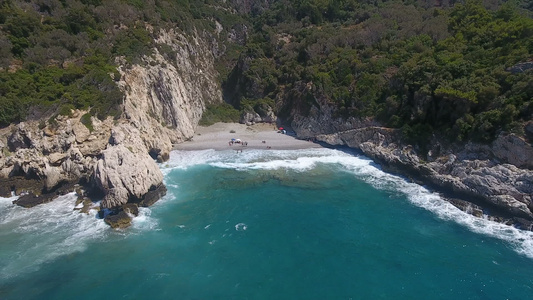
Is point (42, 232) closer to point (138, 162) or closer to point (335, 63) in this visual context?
point (138, 162)

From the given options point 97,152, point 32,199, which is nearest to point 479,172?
point 97,152

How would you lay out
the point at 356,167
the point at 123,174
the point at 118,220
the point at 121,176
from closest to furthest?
the point at 118,220
the point at 121,176
the point at 123,174
the point at 356,167

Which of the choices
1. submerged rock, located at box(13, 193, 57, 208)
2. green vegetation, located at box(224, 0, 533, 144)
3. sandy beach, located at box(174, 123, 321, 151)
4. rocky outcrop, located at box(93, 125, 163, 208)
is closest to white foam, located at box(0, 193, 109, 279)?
submerged rock, located at box(13, 193, 57, 208)

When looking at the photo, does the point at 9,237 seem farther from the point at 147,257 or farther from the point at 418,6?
the point at 418,6

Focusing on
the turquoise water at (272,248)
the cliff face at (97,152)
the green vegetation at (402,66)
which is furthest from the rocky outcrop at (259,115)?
the turquoise water at (272,248)

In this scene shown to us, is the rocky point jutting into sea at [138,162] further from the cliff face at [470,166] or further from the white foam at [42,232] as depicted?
the white foam at [42,232]

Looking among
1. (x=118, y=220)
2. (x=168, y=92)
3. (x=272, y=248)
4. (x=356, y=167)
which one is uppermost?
(x=168, y=92)

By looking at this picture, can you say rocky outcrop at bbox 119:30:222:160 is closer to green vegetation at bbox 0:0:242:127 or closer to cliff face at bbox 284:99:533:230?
green vegetation at bbox 0:0:242:127
